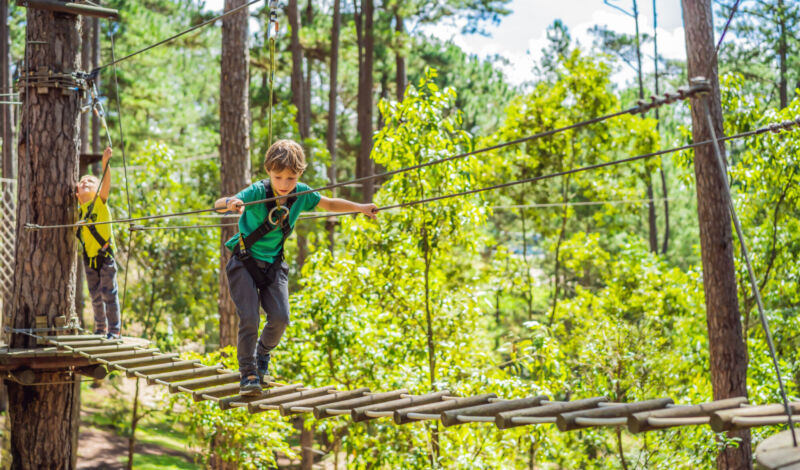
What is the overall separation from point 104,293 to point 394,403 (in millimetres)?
2434

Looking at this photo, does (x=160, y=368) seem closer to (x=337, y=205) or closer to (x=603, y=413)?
(x=337, y=205)

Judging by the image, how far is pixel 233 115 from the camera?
6871mm

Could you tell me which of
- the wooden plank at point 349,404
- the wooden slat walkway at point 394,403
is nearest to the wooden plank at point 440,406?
the wooden slat walkway at point 394,403

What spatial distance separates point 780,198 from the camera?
270 inches

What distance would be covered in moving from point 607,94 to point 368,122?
5.00 m

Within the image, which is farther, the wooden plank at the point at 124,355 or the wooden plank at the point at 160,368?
the wooden plank at the point at 124,355

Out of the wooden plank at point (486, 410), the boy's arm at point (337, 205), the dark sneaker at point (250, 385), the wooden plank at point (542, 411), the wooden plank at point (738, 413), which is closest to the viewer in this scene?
the wooden plank at point (738, 413)

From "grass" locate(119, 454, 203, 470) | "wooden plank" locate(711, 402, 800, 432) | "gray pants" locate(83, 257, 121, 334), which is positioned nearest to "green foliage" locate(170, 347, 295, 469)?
"gray pants" locate(83, 257, 121, 334)

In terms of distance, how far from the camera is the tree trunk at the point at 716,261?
557 centimetres

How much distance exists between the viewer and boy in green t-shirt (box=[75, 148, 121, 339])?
172 inches

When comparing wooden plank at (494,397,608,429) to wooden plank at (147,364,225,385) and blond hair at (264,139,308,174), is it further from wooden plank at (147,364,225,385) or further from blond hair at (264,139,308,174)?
wooden plank at (147,364,225,385)

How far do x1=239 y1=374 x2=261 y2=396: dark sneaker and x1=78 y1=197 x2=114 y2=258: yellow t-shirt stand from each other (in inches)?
68.3

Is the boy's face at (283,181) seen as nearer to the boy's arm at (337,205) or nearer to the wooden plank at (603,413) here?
the boy's arm at (337,205)

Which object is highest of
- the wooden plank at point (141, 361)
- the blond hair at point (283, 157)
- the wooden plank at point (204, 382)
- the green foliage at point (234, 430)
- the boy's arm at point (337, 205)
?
the blond hair at point (283, 157)
